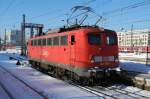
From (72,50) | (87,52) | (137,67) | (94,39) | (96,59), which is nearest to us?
(87,52)

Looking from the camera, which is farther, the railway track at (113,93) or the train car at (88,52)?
the train car at (88,52)

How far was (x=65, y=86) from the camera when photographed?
16688 mm

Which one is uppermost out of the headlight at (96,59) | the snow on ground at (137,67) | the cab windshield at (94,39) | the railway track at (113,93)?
the cab windshield at (94,39)

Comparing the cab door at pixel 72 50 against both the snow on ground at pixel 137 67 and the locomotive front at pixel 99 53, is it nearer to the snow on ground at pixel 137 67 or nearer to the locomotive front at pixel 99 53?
the locomotive front at pixel 99 53

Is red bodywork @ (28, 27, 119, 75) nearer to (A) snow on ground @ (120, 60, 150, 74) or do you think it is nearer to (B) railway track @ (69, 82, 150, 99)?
(B) railway track @ (69, 82, 150, 99)

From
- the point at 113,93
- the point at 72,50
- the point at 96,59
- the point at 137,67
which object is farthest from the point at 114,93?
the point at 137,67

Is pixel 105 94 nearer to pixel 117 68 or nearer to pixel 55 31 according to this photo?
pixel 117 68

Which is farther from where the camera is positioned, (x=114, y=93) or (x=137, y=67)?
(x=137, y=67)

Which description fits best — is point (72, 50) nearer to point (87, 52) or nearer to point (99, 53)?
point (87, 52)

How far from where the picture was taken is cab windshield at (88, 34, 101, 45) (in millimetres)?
16672

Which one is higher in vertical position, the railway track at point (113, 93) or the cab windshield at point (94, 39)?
the cab windshield at point (94, 39)

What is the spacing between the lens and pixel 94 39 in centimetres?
1678

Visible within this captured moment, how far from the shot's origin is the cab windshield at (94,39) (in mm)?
16672

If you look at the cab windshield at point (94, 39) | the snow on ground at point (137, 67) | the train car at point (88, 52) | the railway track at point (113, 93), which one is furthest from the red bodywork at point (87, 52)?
the snow on ground at point (137, 67)
